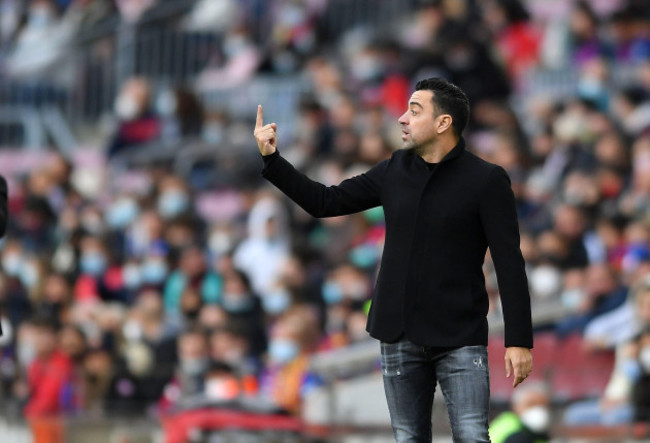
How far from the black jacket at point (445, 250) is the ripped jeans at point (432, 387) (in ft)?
0.24

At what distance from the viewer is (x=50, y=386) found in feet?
46.4

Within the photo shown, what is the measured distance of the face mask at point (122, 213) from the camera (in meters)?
17.5

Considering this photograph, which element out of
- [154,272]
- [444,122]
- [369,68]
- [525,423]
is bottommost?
[525,423]

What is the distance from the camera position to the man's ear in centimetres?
705

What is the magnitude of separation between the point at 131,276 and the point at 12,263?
5.05ft

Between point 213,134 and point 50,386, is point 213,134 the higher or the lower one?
the higher one

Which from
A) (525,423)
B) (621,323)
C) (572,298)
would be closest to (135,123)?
(572,298)

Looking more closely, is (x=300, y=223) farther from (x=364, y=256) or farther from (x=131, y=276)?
(x=131, y=276)

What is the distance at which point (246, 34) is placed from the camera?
1994 centimetres

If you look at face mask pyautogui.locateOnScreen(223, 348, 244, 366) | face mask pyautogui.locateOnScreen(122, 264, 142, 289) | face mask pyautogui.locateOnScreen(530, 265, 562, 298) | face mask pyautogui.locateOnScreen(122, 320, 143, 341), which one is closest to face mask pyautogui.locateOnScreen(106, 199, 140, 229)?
face mask pyautogui.locateOnScreen(122, 264, 142, 289)

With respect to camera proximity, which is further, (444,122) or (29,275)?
(29,275)

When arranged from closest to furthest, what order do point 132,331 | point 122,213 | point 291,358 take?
point 291,358
point 132,331
point 122,213

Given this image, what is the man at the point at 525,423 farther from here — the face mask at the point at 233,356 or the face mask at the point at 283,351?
the face mask at the point at 233,356

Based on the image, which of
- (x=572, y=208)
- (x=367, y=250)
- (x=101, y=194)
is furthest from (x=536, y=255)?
(x=101, y=194)
